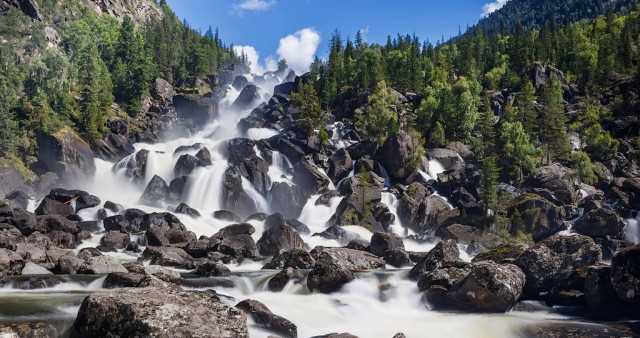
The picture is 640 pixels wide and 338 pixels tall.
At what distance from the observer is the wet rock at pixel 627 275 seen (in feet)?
49.6

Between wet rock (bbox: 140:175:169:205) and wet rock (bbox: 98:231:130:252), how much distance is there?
18593mm

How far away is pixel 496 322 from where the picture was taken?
1620cm

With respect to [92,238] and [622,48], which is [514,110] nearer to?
[622,48]

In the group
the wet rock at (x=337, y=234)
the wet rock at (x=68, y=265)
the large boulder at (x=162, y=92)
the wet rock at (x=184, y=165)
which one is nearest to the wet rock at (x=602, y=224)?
the wet rock at (x=337, y=234)

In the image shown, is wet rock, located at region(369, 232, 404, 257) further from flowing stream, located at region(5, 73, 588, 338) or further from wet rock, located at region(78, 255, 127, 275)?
wet rock, located at region(78, 255, 127, 275)

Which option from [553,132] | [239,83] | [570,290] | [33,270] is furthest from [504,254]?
[239,83]

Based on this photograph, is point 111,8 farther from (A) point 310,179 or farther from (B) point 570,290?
(B) point 570,290

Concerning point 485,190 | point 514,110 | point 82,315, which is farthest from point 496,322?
point 514,110

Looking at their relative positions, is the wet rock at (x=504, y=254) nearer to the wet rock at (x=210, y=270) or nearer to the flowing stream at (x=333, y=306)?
the flowing stream at (x=333, y=306)

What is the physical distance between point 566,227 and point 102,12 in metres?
167

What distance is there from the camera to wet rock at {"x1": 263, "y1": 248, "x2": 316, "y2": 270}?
2734 cm

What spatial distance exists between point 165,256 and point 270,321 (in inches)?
681

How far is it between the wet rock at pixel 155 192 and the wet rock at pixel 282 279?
121 feet

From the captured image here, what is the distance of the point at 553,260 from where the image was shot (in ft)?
64.1
